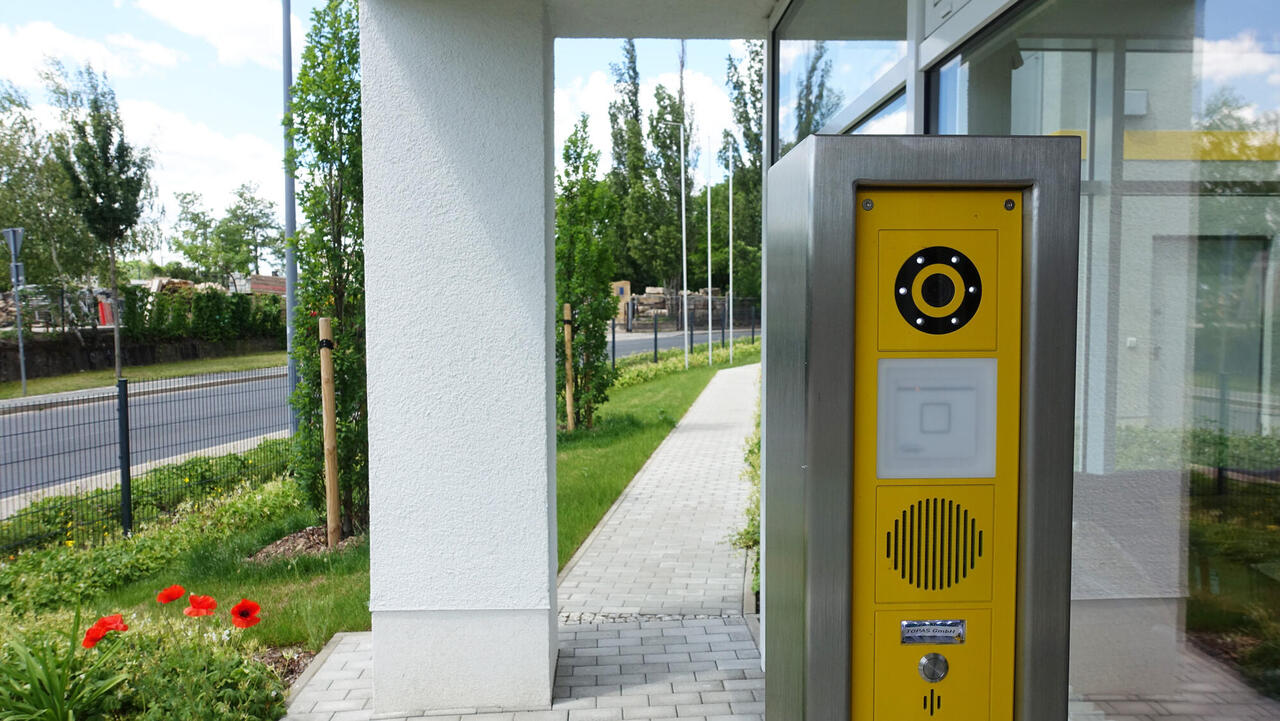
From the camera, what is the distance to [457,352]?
4281 mm

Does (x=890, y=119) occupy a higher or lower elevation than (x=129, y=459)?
higher

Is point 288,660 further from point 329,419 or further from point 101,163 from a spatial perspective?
point 101,163

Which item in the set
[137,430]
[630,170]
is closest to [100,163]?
[137,430]

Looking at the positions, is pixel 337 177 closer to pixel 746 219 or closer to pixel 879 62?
pixel 879 62

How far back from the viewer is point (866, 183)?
6.66ft

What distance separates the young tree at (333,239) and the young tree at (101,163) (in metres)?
19.6

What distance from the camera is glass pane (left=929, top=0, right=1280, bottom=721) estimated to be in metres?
1.57

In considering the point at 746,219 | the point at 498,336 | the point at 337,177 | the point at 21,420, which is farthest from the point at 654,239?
the point at 498,336

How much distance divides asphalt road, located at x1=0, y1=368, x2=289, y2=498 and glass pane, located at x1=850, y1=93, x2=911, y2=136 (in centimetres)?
746

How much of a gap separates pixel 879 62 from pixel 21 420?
15.8 metres

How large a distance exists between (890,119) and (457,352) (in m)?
2.10

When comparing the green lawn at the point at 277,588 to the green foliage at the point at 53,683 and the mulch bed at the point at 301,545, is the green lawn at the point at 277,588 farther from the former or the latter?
the green foliage at the point at 53,683

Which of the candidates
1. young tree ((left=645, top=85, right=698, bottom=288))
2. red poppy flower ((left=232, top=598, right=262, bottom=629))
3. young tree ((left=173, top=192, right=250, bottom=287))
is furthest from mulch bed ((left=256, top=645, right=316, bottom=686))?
young tree ((left=173, top=192, right=250, bottom=287))

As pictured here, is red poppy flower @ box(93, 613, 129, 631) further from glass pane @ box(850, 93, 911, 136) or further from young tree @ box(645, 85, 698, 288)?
young tree @ box(645, 85, 698, 288)
